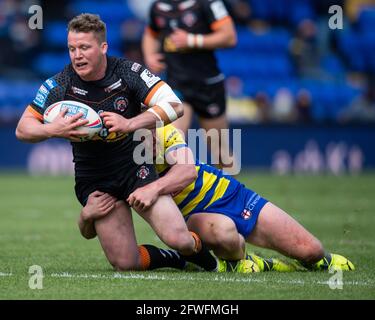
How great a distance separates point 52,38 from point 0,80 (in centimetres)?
208

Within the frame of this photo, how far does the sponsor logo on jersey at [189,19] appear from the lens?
10148mm

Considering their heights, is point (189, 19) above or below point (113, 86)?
above

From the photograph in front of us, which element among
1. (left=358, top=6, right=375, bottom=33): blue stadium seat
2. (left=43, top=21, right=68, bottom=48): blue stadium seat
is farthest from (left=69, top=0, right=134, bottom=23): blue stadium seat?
(left=358, top=6, right=375, bottom=33): blue stadium seat

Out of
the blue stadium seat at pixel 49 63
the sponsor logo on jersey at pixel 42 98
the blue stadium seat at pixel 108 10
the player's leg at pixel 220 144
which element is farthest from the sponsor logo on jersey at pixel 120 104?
the blue stadium seat at pixel 108 10

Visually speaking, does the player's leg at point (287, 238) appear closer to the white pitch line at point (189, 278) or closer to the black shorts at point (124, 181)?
the white pitch line at point (189, 278)

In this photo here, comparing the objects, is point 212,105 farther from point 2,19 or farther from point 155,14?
point 2,19

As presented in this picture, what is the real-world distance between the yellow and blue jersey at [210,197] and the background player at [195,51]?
3.11 meters

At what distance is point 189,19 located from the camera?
10.2 metres

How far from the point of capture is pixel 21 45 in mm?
21656

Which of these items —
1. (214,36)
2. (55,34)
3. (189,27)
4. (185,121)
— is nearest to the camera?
(185,121)

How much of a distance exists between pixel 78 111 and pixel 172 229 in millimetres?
994

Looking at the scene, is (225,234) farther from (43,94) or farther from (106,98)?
(43,94)

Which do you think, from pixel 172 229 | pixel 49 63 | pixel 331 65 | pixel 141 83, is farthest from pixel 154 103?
pixel 331 65

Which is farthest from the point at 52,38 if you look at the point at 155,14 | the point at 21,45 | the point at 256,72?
the point at 155,14
